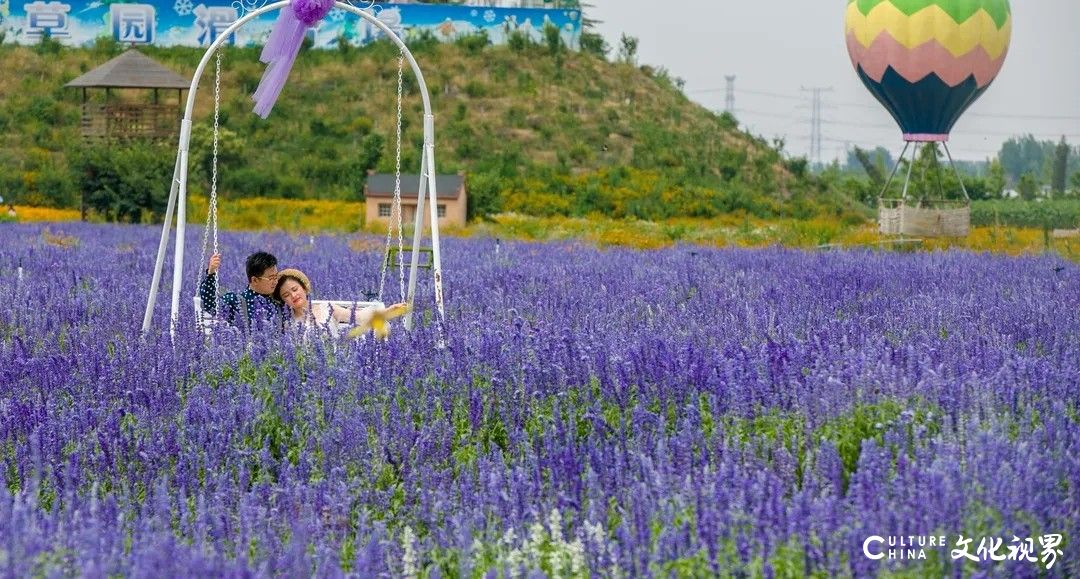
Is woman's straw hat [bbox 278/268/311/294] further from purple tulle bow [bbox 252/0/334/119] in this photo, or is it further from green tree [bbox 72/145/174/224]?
green tree [bbox 72/145/174/224]

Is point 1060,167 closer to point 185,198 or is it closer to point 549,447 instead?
point 185,198

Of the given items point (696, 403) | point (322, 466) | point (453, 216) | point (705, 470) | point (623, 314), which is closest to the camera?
point (705, 470)

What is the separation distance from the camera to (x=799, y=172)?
4447 centimetres

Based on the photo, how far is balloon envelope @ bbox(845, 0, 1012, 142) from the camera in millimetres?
22859

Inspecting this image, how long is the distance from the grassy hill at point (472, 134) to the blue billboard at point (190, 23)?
0.84 m

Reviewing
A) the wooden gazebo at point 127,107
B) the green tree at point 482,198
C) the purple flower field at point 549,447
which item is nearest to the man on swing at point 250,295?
the purple flower field at point 549,447

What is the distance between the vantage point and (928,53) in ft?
75.2

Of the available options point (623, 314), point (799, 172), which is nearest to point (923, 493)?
point (623, 314)

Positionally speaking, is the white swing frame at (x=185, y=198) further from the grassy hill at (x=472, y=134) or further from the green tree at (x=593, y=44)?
the green tree at (x=593, y=44)

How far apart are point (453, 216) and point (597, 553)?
88.7 feet

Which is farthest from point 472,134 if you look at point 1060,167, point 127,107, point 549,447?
point 1060,167

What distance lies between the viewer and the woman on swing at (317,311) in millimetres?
5840

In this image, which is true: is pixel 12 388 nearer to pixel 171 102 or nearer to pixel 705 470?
pixel 705 470

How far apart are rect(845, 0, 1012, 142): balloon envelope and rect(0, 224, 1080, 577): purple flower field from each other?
1665 centimetres
